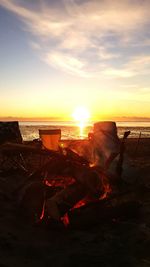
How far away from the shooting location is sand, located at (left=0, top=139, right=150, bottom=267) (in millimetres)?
6350

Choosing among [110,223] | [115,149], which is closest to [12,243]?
[110,223]

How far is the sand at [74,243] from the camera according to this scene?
20.8 ft

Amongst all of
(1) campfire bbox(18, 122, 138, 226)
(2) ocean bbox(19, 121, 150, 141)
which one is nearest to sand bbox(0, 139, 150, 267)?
(1) campfire bbox(18, 122, 138, 226)

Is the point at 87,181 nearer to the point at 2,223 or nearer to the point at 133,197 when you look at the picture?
the point at 133,197

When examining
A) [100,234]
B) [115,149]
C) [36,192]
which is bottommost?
Result: [100,234]

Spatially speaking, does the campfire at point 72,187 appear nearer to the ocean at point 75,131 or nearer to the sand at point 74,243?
the sand at point 74,243

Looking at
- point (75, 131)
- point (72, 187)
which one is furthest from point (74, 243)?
point (75, 131)

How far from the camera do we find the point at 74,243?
23.6 feet

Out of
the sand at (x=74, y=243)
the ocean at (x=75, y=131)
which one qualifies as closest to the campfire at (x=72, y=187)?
the sand at (x=74, y=243)

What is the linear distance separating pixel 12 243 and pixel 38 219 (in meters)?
1.39

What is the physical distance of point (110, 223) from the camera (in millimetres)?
8289

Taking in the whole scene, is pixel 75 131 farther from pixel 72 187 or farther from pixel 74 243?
pixel 74 243

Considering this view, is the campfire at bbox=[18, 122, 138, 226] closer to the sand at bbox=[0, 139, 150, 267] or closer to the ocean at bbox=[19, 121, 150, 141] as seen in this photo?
the sand at bbox=[0, 139, 150, 267]

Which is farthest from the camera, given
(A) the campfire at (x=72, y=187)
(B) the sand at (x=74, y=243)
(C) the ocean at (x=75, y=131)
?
(C) the ocean at (x=75, y=131)
